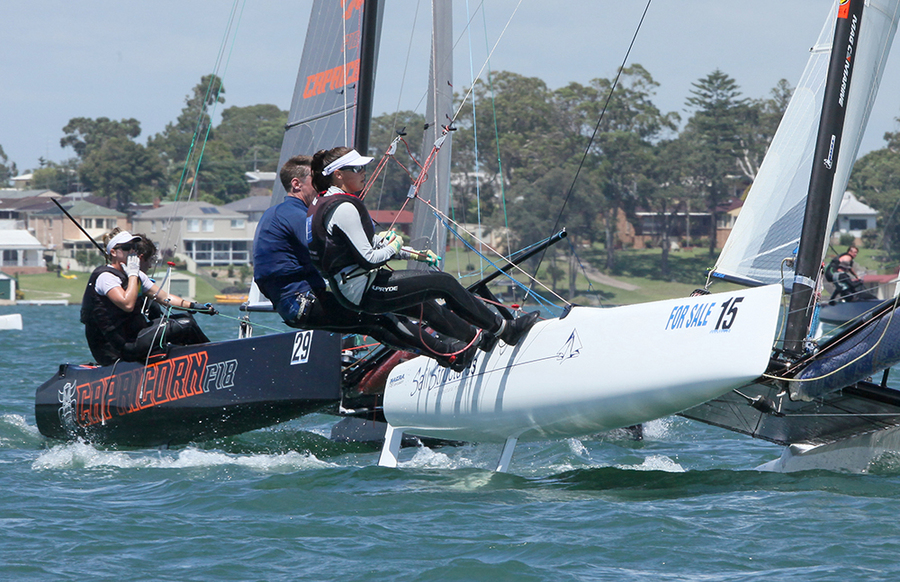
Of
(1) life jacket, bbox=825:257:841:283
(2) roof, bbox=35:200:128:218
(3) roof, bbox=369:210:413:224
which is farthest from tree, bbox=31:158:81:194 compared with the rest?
(1) life jacket, bbox=825:257:841:283

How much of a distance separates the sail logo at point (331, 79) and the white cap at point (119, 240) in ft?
7.13

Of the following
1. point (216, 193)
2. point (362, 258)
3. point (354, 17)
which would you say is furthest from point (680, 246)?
point (362, 258)

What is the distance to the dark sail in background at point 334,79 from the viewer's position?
7.44 metres

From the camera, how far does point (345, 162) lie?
181 inches

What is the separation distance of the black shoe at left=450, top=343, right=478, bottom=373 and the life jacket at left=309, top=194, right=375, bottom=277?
902 millimetres

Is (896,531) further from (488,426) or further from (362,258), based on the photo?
(362,258)

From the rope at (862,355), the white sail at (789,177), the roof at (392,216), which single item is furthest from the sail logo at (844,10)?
the roof at (392,216)

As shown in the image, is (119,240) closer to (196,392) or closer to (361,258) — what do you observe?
(196,392)

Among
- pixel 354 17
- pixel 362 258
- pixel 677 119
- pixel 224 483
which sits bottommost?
pixel 224 483

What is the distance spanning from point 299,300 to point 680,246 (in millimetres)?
44715

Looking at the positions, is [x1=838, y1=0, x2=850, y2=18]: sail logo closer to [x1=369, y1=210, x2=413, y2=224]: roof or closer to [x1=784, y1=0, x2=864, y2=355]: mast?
[x1=784, y1=0, x2=864, y2=355]: mast

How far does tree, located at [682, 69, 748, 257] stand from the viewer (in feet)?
161

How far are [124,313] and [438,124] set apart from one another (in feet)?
11.7

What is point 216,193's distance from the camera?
7219cm
